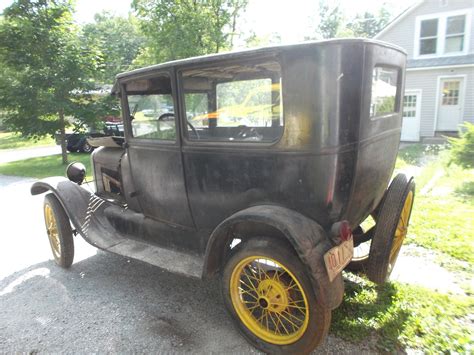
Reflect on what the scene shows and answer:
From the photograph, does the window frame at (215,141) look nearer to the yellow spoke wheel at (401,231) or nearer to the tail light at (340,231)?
the tail light at (340,231)

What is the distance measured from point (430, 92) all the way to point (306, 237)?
1304 cm

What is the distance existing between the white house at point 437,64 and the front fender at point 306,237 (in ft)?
40.2

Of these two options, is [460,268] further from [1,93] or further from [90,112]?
[1,93]

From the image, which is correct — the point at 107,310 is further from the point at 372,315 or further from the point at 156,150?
the point at 372,315

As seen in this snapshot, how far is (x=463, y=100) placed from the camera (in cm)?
1228

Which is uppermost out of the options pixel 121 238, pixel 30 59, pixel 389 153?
pixel 30 59

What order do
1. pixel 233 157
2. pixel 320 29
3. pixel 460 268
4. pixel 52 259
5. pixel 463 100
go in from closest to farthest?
pixel 233 157
pixel 460 268
pixel 52 259
pixel 463 100
pixel 320 29

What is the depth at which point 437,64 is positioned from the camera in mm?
12289

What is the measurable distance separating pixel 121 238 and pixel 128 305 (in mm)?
700

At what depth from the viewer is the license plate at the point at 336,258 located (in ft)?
6.96

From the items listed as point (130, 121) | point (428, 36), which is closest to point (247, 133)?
point (130, 121)

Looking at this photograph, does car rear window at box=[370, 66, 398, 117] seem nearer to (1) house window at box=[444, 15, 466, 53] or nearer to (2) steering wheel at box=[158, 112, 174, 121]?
(2) steering wheel at box=[158, 112, 174, 121]

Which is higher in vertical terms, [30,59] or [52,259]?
[30,59]

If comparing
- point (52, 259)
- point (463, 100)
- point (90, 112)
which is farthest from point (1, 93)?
point (463, 100)
